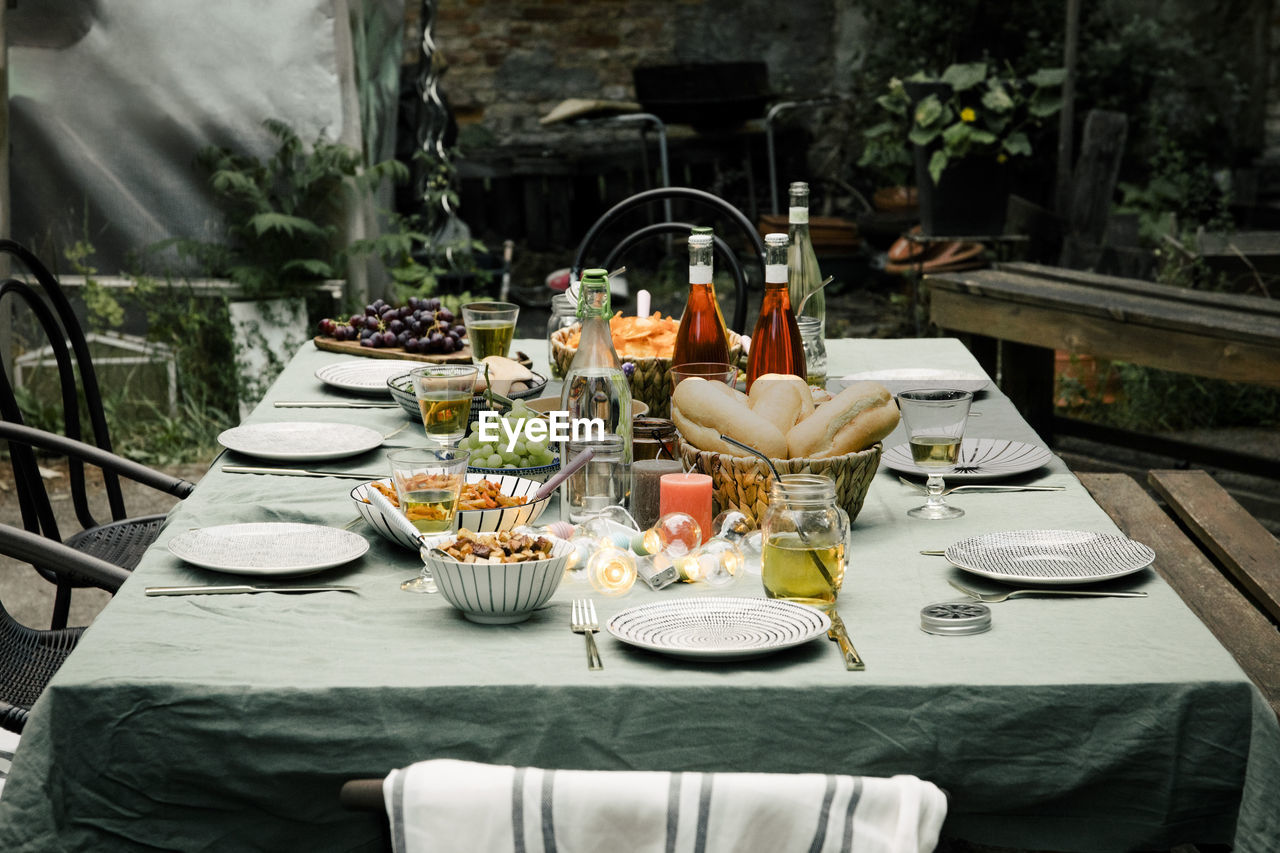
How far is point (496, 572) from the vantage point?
58.5 inches

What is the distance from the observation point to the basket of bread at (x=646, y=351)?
2.40m

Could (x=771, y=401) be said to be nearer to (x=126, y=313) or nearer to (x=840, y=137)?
(x=126, y=313)

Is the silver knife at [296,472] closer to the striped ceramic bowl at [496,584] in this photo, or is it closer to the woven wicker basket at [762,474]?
the woven wicker basket at [762,474]

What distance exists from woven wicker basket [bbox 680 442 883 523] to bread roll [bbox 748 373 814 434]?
0.23 feet

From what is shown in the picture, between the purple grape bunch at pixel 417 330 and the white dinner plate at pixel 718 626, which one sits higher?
the purple grape bunch at pixel 417 330

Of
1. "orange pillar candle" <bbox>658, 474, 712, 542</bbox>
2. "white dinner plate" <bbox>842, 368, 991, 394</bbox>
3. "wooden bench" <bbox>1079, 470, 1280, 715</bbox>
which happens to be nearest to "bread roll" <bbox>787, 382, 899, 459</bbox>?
"orange pillar candle" <bbox>658, 474, 712, 542</bbox>

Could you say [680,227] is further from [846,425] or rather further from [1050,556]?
[1050,556]

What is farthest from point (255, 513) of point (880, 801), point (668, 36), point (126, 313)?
point (668, 36)

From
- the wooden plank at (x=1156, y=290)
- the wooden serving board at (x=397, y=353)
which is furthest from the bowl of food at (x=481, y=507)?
the wooden plank at (x=1156, y=290)

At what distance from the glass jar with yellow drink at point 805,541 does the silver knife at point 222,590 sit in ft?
1.56

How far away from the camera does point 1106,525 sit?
1916 mm

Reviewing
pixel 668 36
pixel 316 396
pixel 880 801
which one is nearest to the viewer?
pixel 880 801

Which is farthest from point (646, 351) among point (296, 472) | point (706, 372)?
point (296, 472)

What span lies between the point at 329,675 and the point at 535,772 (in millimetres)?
294
